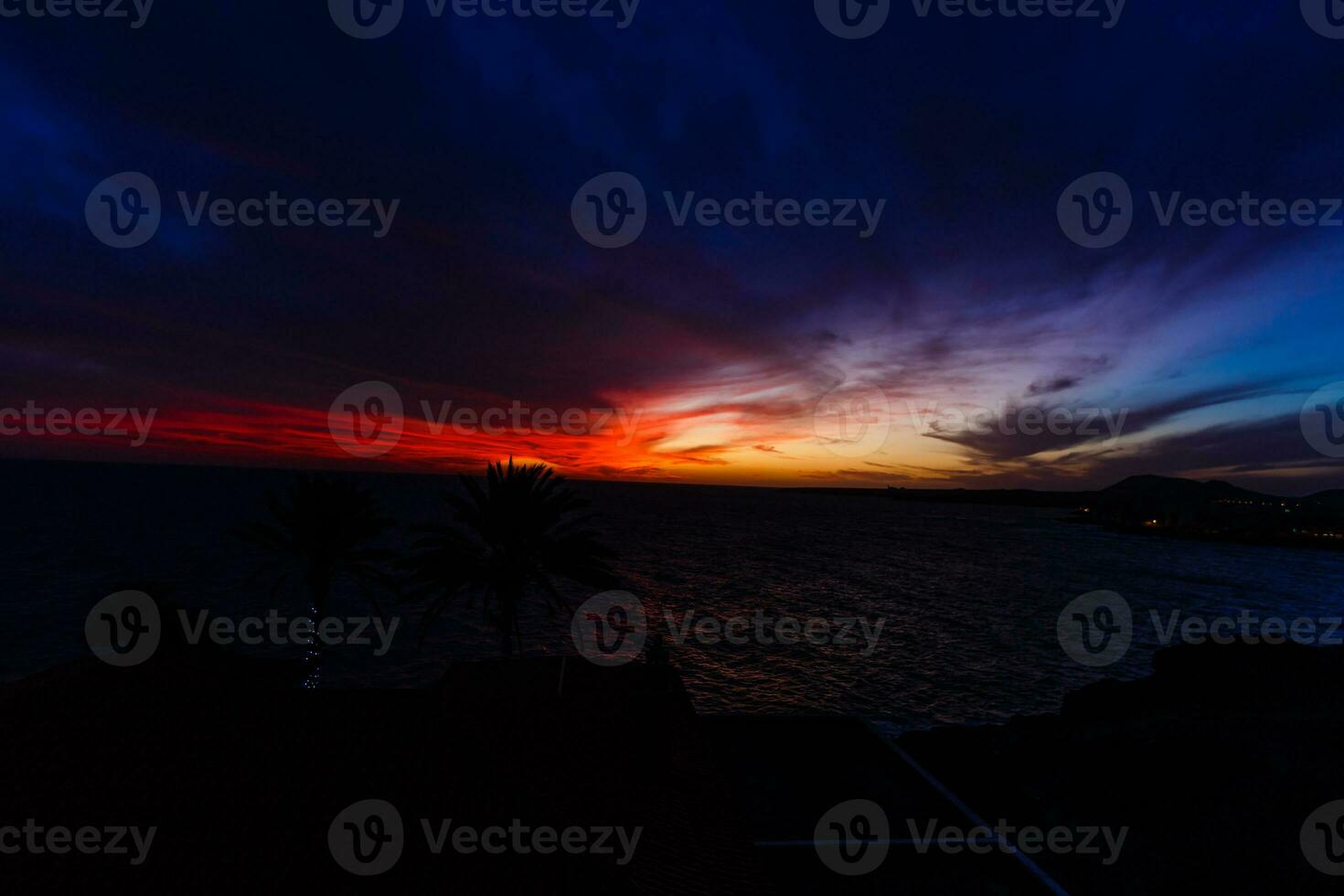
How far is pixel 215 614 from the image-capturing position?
5128 centimetres

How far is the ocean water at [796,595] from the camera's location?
3841 cm

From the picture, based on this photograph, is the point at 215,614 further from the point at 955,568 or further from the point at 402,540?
the point at 955,568

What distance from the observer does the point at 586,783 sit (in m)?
10.4

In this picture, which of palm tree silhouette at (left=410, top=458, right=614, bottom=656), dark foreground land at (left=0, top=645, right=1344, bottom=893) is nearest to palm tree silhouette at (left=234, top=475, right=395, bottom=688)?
palm tree silhouette at (left=410, top=458, right=614, bottom=656)

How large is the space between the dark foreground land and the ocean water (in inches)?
533

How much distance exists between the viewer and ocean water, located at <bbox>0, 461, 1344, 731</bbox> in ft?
126

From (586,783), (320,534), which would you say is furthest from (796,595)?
(586,783)

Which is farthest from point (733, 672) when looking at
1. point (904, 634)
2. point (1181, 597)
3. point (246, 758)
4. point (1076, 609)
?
point (1181, 597)

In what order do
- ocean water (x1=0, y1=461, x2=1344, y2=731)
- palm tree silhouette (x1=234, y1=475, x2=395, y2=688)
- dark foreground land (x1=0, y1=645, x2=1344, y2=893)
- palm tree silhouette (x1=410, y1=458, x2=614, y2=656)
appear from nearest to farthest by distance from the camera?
dark foreground land (x1=0, y1=645, x2=1344, y2=893) → palm tree silhouette (x1=410, y1=458, x2=614, y2=656) → palm tree silhouette (x1=234, y1=475, x2=395, y2=688) → ocean water (x1=0, y1=461, x2=1344, y2=731)

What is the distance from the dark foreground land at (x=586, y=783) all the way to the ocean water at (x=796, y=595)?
13526 mm

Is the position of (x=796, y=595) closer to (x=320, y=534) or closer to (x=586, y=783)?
(x=320, y=534)

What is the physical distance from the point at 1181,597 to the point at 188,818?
10400 centimetres

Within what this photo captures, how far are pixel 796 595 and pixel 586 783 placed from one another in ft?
200

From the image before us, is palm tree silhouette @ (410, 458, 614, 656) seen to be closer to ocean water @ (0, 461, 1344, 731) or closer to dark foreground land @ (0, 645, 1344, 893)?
dark foreground land @ (0, 645, 1344, 893)
